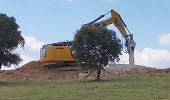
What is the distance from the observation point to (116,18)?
64.6 meters

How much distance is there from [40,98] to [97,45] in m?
28.0

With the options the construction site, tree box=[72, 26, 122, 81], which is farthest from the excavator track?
tree box=[72, 26, 122, 81]

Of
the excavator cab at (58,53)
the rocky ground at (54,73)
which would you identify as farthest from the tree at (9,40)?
the excavator cab at (58,53)

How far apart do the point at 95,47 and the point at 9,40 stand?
9.01m

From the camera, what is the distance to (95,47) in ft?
174

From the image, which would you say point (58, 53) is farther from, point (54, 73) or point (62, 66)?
point (54, 73)

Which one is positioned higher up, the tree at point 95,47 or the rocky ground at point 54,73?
the tree at point 95,47

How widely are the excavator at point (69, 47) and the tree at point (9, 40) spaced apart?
9.19 m

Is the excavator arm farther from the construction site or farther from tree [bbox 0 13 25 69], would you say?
tree [bbox 0 13 25 69]

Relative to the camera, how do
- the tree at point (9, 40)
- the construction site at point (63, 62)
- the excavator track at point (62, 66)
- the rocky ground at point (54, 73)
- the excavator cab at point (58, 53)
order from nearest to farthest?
the tree at point (9, 40), the rocky ground at point (54, 73), the construction site at point (63, 62), the excavator cab at point (58, 53), the excavator track at point (62, 66)

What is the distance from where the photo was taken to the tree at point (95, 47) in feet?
173

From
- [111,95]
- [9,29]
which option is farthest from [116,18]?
[111,95]

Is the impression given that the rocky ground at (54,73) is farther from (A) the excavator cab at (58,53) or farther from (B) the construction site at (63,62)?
(A) the excavator cab at (58,53)

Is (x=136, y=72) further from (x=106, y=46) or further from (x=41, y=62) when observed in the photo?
(x=41, y=62)
